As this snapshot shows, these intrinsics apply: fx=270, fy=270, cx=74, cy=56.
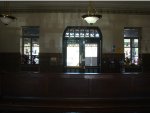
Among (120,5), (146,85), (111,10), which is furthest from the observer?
(111,10)

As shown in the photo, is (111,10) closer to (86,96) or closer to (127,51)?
(127,51)

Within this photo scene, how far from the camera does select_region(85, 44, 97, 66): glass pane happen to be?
13.4 m

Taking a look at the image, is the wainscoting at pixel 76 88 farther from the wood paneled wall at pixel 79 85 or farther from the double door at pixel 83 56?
the double door at pixel 83 56

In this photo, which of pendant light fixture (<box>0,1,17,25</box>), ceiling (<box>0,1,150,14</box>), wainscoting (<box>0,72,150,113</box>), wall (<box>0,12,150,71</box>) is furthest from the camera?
wall (<box>0,12,150,71</box>)

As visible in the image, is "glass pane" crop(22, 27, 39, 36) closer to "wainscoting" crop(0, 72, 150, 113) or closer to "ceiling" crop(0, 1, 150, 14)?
"ceiling" crop(0, 1, 150, 14)

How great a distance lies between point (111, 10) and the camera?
43.0ft

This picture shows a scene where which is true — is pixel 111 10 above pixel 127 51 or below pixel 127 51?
above

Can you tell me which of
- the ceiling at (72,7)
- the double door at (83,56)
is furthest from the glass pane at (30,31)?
the double door at (83,56)

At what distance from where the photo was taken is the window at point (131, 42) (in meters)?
13.4

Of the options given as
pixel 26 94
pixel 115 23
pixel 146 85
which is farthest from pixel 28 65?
pixel 146 85

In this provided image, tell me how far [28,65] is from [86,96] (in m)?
7.76

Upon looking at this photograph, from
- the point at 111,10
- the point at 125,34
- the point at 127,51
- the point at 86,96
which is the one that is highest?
the point at 111,10

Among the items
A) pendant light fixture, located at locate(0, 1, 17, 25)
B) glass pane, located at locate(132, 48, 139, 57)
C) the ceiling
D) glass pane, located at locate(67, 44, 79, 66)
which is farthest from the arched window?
pendant light fixture, located at locate(0, 1, 17, 25)

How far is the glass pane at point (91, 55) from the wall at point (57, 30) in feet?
1.69
